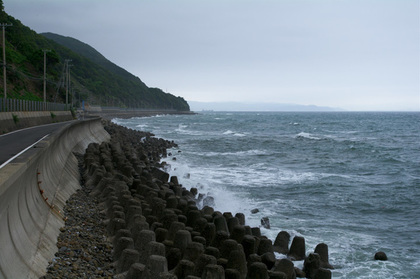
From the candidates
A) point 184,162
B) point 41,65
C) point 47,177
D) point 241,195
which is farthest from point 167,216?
point 41,65

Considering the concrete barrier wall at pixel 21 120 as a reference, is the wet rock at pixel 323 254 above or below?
below

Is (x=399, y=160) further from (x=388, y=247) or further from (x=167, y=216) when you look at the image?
(x=167, y=216)

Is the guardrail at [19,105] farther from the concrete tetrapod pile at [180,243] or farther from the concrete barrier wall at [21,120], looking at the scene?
the concrete tetrapod pile at [180,243]

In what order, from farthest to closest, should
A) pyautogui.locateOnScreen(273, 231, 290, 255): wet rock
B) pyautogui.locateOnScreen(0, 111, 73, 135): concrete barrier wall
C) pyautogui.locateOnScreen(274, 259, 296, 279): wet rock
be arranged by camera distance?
pyautogui.locateOnScreen(0, 111, 73, 135): concrete barrier wall, pyautogui.locateOnScreen(273, 231, 290, 255): wet rock, pyautogui.locateOnScreen(274, 259, 296, 279): wet rock

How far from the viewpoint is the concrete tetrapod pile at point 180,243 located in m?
7.16

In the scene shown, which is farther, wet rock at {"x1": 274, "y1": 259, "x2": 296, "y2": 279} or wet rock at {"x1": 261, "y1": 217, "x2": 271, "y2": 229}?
wet rock at {"x1": 261, "y1": 217, "x2": 271, "y2": 229}

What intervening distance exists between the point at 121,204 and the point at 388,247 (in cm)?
684

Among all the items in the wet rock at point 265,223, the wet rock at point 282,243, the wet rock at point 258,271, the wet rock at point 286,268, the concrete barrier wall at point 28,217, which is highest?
the concrete barrier wall at point 28,217

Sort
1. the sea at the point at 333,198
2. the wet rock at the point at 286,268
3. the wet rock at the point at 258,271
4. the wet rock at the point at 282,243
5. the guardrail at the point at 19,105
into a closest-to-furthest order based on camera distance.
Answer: the wet rock at the point at 258,271
the wet rock at the point at 286,268
the wet rock at the point at 282,243
the sea at the point at 333,198
the guardrail at the point at 19,105

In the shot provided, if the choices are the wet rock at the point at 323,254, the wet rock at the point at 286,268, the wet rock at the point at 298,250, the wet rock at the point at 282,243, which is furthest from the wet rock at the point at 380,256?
the wet rock at the point at 286,268

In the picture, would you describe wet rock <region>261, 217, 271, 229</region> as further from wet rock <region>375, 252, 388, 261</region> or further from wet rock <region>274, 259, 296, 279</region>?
wet rock <region>274, 259, 296, 279</region>

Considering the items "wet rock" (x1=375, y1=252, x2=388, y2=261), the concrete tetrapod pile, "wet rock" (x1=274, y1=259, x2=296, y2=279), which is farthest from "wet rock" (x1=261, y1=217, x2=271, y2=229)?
"wet rock" (x1=274, y1=259, x2=296, y2=279)

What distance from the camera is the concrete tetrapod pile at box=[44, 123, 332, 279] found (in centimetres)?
716

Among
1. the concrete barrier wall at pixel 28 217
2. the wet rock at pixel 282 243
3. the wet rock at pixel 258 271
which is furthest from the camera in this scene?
the wet rock at pixel 282 243
